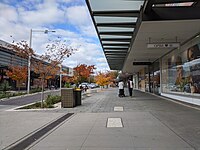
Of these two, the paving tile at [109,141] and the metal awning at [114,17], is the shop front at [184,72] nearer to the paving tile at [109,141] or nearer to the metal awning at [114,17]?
the metal awning at [114,17]

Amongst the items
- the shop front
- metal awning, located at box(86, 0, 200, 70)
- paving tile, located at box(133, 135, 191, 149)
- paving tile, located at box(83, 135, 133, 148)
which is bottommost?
paving tile, located at box(83, 135, 133, 148)

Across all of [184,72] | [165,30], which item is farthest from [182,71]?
[165,30]

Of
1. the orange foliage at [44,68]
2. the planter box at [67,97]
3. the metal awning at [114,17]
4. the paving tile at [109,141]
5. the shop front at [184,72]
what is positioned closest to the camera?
the paving tile at [109,141]

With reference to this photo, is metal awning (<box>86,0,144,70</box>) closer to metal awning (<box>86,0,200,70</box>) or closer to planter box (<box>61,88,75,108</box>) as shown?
metal awning (<box>86,0,200,70</box>)

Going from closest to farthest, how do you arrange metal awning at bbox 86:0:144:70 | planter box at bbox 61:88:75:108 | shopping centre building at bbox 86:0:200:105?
shopping centre building at bbox 86:0:200:105 → metal awning at bbox 86:0:144:70 → planter box at bbox 61:88:75:108

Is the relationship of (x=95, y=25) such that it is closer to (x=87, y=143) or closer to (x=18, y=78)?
(x=87, y=143)

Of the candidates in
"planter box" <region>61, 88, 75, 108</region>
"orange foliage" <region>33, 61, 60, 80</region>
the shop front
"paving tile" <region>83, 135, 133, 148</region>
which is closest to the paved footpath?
"paving tile" <region>83, 135, 133, 148</region>

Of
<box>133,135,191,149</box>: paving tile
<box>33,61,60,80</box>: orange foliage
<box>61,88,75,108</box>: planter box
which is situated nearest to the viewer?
<box>133,135,191,149</box>: paving tile

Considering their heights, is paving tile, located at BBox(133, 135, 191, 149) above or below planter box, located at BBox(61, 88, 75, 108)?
below

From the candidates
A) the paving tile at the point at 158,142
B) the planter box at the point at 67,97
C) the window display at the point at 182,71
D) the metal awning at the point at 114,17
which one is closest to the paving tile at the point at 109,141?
the paving tile at the point at 158,142

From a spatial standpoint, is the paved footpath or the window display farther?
the window display

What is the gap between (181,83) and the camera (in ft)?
55.0

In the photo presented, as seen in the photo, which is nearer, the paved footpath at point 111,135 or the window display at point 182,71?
the paved footpath at point 111,135

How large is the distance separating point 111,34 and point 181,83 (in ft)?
20.6
